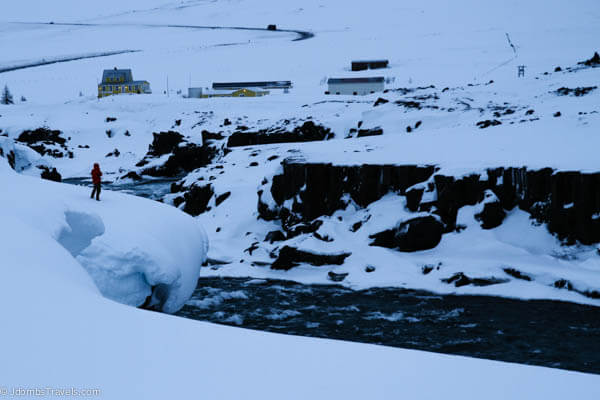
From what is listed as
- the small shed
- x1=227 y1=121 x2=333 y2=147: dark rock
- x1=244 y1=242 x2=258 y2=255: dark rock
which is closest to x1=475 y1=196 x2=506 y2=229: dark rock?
x1=244 y1=242 x2=258 y2=255: dark rock

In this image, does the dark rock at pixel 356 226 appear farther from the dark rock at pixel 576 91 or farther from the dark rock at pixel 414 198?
the dark rock at pixel 576 91

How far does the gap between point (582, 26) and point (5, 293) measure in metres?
116

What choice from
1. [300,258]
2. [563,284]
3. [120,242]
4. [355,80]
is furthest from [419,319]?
[355,80]

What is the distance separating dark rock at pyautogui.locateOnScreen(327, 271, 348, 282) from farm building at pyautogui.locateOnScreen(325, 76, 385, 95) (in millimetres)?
53460

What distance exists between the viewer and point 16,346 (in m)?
5.23

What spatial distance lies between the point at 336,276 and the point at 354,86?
55078 millimetres

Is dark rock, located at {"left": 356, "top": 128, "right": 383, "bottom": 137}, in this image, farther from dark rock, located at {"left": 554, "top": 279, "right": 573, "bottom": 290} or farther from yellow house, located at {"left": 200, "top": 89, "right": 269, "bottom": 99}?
yellow house, located at {"left": 200, "top": 89, "right": 269, "bottom": 99}

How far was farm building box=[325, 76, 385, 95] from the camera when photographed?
70938mm

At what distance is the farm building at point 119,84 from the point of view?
292ft

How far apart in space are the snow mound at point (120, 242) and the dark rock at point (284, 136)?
2459 centimetres

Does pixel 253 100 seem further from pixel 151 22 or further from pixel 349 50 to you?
pixel 151 22

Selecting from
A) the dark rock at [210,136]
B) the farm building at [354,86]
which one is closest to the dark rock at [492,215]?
the dark rock at [210,136]

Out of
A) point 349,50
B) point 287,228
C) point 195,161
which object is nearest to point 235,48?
point 349,50

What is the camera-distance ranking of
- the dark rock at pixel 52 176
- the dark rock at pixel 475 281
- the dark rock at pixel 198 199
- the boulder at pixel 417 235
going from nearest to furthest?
the dark rock at pixel 475 281, the boulder at pixel 417 235, the dark rock at pixel 198 199, the dark rock at pixel 52 176
